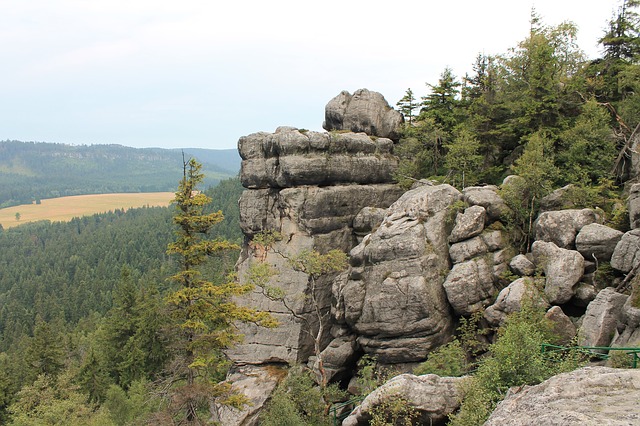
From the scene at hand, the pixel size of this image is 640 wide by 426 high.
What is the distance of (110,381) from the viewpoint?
4362 cm

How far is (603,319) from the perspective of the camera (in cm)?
1731

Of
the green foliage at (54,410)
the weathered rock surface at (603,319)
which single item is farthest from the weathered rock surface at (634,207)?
the green foliage at (54,410)

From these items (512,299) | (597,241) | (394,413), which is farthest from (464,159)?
(394,413)

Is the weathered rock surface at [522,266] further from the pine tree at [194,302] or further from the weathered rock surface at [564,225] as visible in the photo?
the pine tree at [194,302]

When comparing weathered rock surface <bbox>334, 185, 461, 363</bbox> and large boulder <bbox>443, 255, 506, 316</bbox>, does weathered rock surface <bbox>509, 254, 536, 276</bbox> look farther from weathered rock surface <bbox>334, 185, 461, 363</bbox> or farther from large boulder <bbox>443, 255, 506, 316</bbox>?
weathered rock surface <bbox>334, 185, 461, 363</bbox>

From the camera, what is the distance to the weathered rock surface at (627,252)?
18422mm

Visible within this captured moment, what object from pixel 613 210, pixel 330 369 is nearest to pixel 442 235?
pixel 613 210

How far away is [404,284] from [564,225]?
26.9 feet

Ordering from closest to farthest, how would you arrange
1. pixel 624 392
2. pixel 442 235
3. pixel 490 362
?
pixel 624 392 → pixel 490 362 → pixel 442 235

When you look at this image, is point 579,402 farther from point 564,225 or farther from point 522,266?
point 564,225

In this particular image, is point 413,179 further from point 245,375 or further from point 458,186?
point 245,375

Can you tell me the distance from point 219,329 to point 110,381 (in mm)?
29636

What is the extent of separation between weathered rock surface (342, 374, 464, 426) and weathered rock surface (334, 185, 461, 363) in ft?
22.4

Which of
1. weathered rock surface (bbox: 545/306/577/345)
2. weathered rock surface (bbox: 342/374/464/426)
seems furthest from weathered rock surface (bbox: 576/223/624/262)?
weathered rock surface (bbox: 342/374/464/426)
